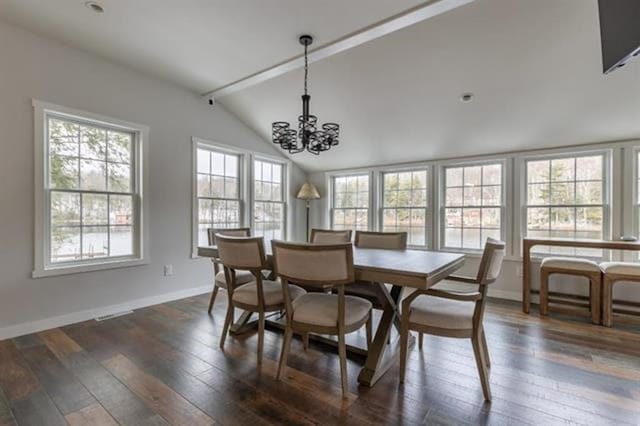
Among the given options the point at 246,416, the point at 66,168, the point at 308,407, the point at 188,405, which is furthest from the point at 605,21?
the point at 66,168

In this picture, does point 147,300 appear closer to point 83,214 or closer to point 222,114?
point 83,214

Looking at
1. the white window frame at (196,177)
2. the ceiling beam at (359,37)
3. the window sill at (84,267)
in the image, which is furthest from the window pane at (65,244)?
the ceiling beam at (359,37)

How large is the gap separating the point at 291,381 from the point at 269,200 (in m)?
3.58

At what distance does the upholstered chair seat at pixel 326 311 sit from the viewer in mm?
1945

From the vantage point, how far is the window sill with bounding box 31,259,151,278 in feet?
9.53

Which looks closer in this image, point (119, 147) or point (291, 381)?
point (291, 381)

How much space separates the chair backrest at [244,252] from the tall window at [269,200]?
2.50 meters

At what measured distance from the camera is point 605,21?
1.65 metres

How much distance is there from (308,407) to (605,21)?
268 centimetres

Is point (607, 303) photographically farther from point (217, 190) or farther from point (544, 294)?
point (217, 190)

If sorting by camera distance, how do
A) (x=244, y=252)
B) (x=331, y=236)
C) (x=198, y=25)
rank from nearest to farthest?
(x=244, y=252), (x=198, y=25), (x=331, y=236)

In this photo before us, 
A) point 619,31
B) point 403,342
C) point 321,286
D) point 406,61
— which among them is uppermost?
point 406,61

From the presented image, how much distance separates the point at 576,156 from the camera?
3.80m

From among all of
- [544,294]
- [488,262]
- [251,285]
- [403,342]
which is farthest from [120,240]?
[544,294]
